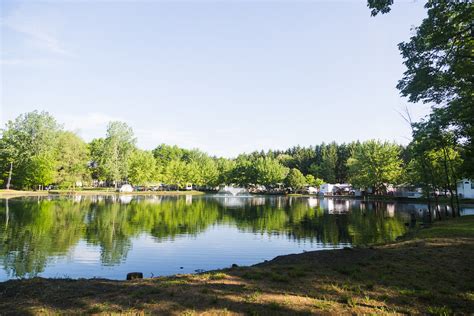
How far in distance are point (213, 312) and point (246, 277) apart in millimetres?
3239

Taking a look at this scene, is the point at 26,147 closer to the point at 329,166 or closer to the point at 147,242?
the point at 147,242

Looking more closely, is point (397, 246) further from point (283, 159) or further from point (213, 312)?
point (283, 159)

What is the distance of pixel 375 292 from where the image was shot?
8.37 metres

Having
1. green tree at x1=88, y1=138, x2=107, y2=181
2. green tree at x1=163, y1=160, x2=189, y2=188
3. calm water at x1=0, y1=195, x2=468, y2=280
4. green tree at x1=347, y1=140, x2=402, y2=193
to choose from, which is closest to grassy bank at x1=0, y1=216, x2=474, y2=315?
calm water at x1=0, y1=195, x2=468, y2=280

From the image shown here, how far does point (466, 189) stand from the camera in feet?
200

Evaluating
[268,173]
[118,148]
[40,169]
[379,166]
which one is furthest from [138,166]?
[379,166]

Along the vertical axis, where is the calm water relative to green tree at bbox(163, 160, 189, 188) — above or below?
below

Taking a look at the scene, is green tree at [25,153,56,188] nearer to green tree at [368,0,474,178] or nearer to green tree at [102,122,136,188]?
green tree at [102,122,136,188]

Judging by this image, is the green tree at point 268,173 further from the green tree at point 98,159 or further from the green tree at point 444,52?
the green tree at point 444,52

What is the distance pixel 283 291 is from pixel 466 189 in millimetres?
67451

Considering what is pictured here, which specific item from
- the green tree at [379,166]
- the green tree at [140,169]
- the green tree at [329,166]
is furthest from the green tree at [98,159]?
the green tree at [329,166]

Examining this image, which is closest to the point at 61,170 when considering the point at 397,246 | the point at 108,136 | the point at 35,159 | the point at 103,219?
the point at 35,159

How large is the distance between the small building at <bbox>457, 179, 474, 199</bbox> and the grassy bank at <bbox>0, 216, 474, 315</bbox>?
58691mm

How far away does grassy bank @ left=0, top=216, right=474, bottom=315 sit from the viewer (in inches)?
282
